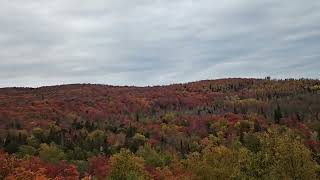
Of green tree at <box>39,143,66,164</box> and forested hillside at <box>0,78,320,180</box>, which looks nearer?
forested hillside at <box>0,78,320,180</box>

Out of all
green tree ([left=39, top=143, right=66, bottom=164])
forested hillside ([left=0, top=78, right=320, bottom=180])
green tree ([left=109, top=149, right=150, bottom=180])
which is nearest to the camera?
forested hillside ([left=0, top=78, right=320, bottom=180])

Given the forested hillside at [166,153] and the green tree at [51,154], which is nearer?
the forested hillside at [166,153]

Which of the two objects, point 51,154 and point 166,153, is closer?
point 166,153

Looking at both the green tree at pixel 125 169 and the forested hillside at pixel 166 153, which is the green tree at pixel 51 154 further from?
the green tree at pixel 125 169

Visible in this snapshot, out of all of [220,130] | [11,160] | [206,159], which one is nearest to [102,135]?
[220,130]

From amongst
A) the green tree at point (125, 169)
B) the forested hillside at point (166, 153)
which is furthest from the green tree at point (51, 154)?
the green tree at point (125, 169)

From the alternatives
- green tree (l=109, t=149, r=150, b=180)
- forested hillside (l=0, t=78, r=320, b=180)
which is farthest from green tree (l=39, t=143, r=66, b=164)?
green tree (l=109, t=149, r=150, b=180)

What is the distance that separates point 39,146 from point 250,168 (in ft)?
380

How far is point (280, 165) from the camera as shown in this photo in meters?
53.2

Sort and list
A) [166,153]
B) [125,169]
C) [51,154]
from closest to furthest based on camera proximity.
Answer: [125,169], [166,153], [51,154]

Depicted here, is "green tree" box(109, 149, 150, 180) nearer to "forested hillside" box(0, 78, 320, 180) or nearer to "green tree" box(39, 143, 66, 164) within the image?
"forested hillside" box(0, 78, 320, 180)

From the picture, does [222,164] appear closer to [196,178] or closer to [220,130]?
[196,178]

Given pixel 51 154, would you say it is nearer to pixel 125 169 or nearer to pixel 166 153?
pixel 166 153

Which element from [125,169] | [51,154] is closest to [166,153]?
[51,154]
